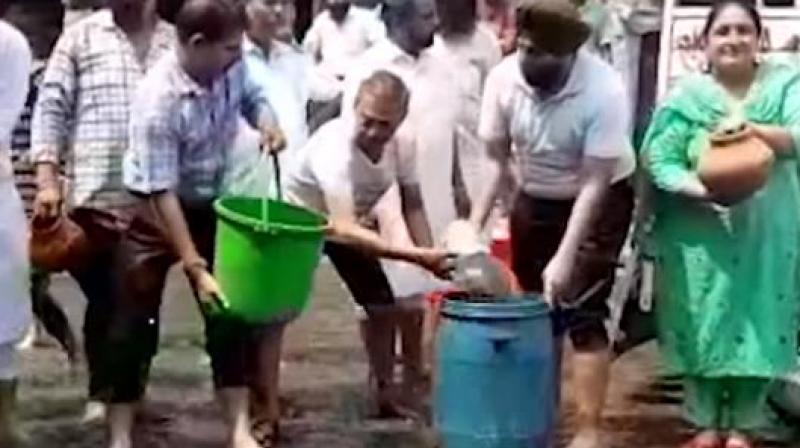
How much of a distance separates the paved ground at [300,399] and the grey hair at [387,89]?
1242mm

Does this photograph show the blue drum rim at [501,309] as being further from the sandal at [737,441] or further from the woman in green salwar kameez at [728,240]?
the sandal at [737,441]

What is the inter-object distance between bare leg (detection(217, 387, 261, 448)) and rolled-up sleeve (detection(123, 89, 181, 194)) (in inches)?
30.3

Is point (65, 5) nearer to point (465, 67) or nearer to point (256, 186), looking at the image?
point (465, 67)

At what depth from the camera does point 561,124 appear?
8156 millimetres

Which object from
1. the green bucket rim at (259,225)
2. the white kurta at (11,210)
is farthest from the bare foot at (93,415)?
the green bucket rim at (259,225)

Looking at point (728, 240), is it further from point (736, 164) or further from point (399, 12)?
point (399, 12)

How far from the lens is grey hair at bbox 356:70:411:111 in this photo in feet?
28.2

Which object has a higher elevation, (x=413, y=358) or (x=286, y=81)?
(x=286, y=81)

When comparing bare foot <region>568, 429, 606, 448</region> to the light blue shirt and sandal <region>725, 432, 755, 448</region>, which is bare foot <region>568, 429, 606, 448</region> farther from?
the light blue shirt

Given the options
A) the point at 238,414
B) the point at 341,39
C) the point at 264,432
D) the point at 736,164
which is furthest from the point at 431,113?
the point at 341,39

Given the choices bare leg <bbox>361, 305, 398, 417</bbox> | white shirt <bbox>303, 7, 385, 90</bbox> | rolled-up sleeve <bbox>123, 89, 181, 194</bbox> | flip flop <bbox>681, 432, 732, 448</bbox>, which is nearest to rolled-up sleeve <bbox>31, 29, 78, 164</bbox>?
rolled-up sleeve <bbox>123, 89, 181, 194</bbox>

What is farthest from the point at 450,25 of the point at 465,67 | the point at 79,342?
the point at 79,342

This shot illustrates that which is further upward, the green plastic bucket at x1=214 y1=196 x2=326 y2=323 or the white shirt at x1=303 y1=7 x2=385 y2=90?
the white shirt at x1=303 y1=7 x2=385 y2=90

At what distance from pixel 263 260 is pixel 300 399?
2.24 meters
